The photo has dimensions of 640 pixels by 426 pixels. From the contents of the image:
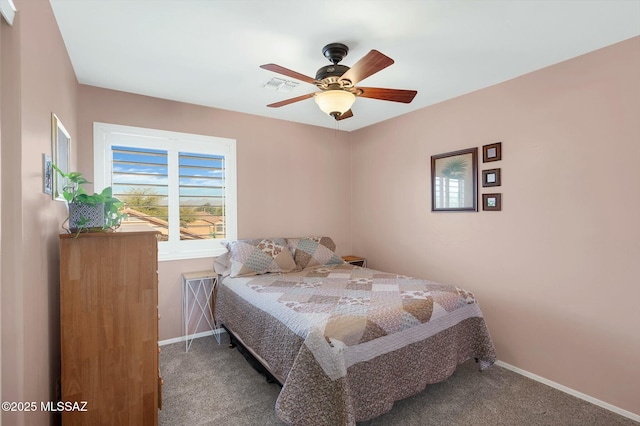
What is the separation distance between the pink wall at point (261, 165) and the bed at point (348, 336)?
641 millimetres

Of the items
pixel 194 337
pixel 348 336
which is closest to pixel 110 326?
pixel 348 336

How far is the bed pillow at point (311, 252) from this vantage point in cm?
362

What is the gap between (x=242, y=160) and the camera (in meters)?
3.70

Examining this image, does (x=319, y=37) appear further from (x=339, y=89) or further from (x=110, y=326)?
(x=110, y=326)

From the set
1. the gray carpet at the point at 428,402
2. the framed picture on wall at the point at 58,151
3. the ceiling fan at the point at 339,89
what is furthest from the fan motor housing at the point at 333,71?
the gray carpet at the point at 428,402

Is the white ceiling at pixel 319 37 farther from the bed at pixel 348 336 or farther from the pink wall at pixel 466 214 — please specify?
the bed at pixel 348 336

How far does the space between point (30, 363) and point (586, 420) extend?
318 cm

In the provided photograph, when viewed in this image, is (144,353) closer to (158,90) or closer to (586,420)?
(158,90)

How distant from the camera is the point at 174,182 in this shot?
3307 millimetres

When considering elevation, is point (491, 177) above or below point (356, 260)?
above

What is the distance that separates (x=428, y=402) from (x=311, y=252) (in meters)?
1.90

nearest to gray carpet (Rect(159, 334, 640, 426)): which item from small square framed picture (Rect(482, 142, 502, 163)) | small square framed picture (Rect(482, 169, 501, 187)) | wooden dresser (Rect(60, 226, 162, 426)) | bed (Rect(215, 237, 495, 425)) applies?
bed (Rect(215, 237, 495, 425))

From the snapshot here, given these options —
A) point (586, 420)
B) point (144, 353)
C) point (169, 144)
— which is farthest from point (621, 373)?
point (169, 144)

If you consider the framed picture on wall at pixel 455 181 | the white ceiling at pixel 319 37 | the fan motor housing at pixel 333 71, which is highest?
the white ceiling at pixel 319 37
